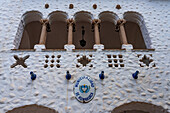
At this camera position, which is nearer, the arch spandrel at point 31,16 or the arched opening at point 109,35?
the arch spandrel at point 31,16

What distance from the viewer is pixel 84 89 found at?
4.64 m

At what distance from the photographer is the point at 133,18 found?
6.84 m

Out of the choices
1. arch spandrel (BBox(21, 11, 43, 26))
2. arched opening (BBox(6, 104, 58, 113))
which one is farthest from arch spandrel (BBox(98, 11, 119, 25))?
arched opening (BBox(6, 104, 58, 113))

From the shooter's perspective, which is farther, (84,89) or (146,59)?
(146,59)

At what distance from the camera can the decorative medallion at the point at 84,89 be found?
4.50 metres

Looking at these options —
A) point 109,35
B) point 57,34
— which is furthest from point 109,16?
point 57,34

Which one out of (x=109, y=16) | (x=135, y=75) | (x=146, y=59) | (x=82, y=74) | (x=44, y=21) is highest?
(x=109, y=16)

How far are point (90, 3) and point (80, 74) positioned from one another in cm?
308

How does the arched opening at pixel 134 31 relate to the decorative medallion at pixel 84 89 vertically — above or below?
above

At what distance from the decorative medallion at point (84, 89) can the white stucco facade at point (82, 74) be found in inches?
3.6

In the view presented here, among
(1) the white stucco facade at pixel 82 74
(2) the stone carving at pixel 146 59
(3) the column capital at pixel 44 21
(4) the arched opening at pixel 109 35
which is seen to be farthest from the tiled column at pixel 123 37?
(3) the column capital at pixel 44 21

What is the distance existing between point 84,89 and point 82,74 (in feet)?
1.49

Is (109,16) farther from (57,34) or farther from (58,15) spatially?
(57,34)

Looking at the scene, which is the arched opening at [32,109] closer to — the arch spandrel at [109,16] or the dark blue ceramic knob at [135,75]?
the dark blue ceramic knob at [135,75]
